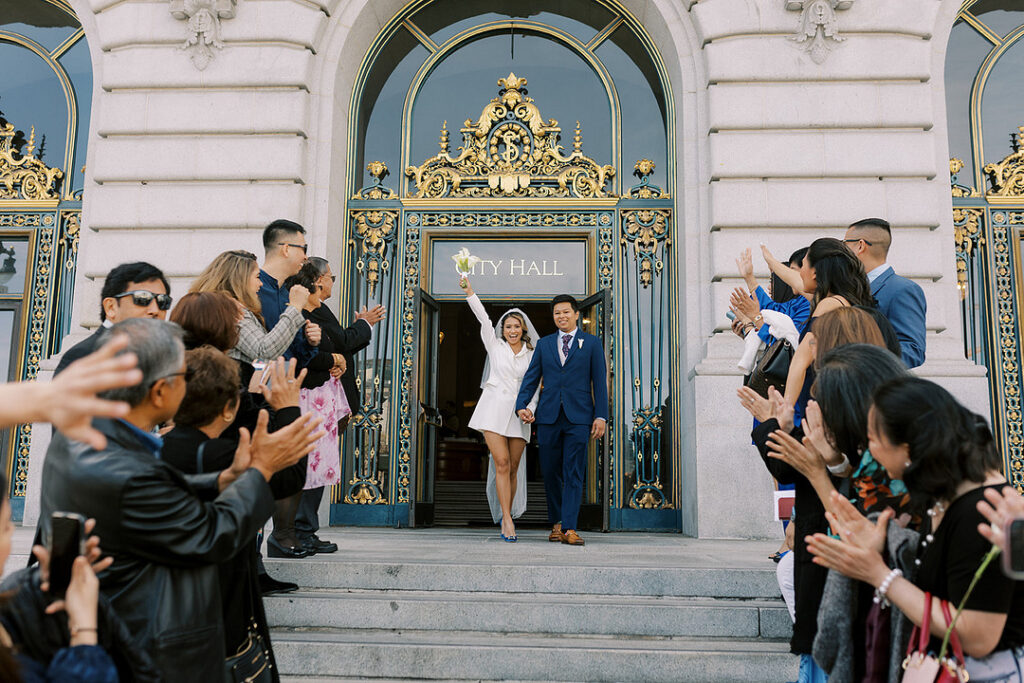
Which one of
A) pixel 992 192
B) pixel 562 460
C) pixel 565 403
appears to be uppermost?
pixel 992 192

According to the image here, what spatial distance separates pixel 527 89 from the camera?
10.2 metres

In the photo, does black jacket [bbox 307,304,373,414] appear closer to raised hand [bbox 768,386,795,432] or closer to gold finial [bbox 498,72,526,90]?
raised hand [bbox 768,386,795,432]

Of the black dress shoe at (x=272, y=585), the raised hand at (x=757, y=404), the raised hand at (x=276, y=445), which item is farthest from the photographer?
the black dress shoe at (x=272, y=585)

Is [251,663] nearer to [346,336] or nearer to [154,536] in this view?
[154,536]

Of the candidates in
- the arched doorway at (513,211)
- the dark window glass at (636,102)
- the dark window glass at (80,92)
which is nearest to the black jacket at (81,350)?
the arched doorway at (513,211)

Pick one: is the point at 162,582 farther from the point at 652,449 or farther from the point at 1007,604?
the point at 652,449

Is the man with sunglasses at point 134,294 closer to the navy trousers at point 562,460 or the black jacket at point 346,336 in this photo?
the black jacket at point 346,336

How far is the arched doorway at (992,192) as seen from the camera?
8.98m

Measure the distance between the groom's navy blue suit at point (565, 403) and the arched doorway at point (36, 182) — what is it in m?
5.71

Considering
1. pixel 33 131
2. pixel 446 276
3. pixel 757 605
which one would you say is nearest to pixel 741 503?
pixel 757 605

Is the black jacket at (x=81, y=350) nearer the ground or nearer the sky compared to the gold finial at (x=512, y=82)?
nearer the ground

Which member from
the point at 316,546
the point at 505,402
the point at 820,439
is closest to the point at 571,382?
the point at 505,402

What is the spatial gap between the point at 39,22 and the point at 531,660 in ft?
33.8

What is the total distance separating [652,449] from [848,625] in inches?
256
